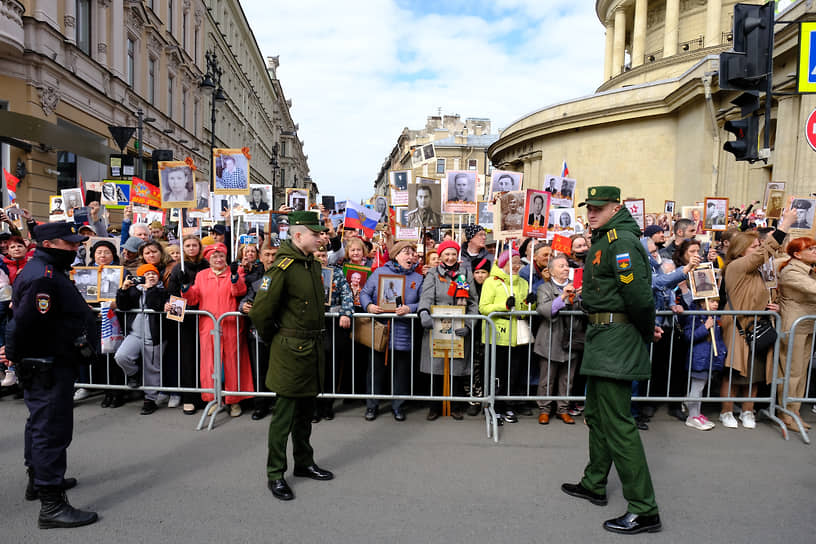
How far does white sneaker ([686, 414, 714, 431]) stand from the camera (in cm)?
588

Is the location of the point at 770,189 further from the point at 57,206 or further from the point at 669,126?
the point at 669,126

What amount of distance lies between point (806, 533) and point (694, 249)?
2.99 metres

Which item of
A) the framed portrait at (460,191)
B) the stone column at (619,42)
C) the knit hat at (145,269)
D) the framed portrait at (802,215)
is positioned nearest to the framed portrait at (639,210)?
the framed portrait at (802,215)

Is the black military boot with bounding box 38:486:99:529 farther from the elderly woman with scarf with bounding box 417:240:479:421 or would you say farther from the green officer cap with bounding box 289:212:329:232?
the elderly woman with scarf with bounding box 417:240:479:421

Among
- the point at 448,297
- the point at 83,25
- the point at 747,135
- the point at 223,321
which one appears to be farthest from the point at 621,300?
the point at 83,25

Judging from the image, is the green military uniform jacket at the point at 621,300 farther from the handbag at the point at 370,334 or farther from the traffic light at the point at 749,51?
the traffic light at the point at 749,51

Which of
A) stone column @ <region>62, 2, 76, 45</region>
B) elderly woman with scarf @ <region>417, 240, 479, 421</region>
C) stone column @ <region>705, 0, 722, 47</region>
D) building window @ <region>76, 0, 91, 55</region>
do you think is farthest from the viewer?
stone column @ <region>705, 0, 722, 47</region>

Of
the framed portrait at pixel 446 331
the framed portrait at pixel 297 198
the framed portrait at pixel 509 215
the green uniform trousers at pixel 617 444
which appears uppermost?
the framed portrait at pixel 297 198

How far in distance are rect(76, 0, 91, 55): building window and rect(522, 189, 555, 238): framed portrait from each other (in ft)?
64.8

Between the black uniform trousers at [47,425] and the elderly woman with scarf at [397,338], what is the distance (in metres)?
3.03

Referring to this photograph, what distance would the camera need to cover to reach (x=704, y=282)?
5.93 m

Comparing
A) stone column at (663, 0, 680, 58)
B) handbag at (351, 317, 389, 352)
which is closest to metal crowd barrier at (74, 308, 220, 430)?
handbag at (351, 317, 389, 352)

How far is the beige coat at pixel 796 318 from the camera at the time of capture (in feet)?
19.2

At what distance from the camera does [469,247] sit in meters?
7.55
